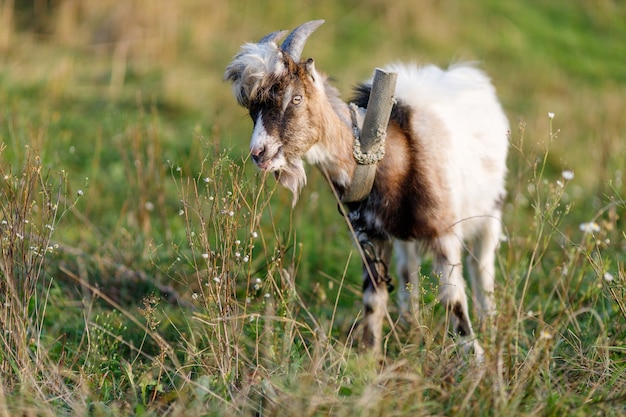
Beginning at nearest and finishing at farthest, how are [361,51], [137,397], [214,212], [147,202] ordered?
[137,397], [214,212], [147,202], [361,51]

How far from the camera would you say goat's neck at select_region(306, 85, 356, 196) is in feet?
12.1

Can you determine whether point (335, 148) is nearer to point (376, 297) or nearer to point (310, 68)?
point (310, 68)

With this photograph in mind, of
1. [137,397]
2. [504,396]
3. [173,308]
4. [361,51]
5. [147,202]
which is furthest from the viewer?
[361,51]

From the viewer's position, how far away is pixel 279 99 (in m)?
3.51

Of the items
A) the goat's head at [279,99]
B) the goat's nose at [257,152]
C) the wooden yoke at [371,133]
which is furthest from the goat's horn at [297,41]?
the goat's nose at [257,152]

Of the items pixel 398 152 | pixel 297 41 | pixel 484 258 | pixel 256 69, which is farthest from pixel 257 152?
pixel 484 258

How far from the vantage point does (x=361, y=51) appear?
1040cm

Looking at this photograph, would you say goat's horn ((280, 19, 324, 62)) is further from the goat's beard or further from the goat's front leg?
the goat's front leg

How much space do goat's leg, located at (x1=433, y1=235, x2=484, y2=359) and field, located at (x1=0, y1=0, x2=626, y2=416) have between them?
123mm

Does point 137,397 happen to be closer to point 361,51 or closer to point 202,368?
point 202,368

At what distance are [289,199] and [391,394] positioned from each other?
9.35 feet

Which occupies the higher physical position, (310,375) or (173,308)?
(310,375)

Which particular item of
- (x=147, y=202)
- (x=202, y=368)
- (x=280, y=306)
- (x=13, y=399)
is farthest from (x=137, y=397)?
(x=147, y=202)

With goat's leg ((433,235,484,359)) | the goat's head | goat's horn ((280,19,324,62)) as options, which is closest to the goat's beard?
the goat's head
